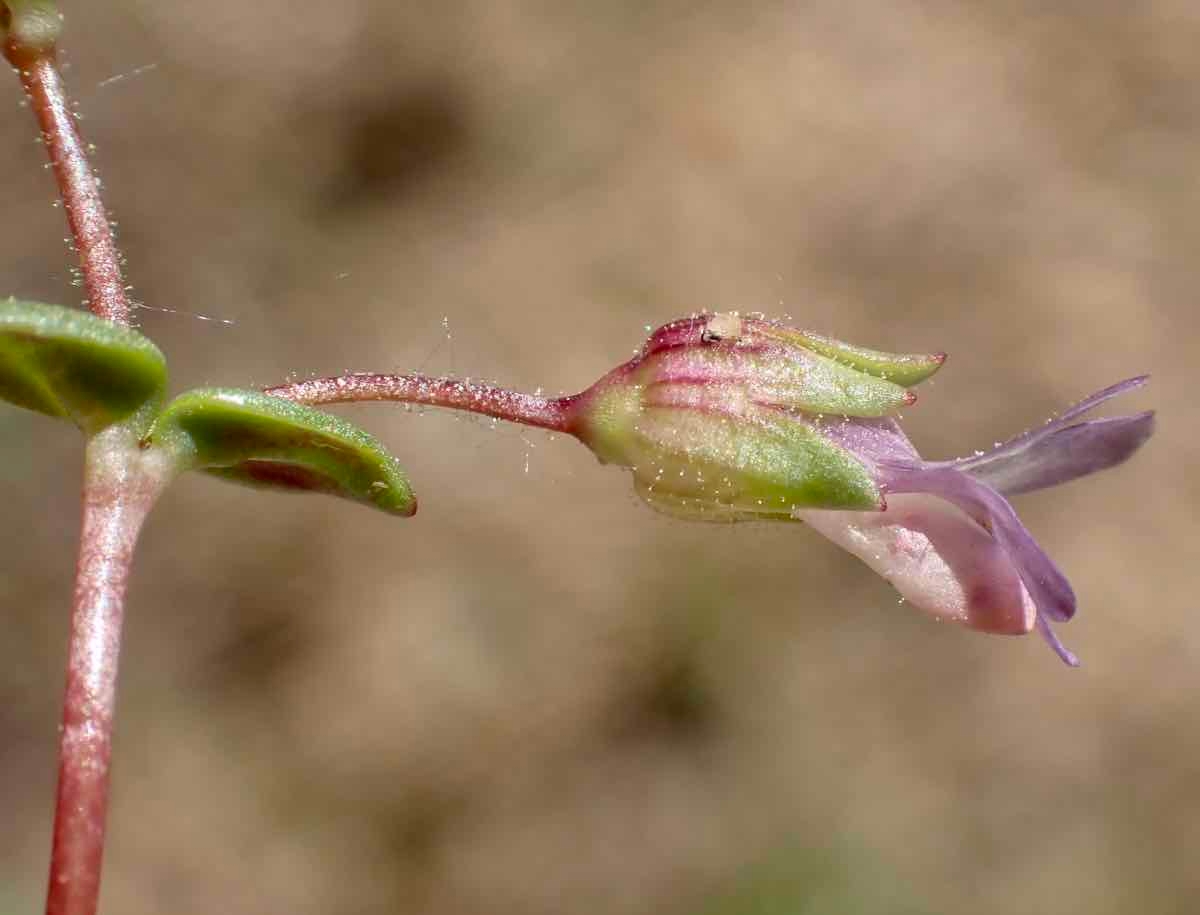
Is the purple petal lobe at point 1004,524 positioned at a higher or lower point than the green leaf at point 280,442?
lower

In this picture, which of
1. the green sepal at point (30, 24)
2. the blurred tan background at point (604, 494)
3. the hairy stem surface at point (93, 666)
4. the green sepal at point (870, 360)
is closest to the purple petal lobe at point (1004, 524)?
the green sepal at point (870, 360)

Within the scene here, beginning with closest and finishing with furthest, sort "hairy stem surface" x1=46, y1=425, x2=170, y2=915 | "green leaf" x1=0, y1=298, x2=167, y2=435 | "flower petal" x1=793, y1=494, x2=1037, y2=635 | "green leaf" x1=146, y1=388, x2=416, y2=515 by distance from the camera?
1. "hairy stem surface" x1=46, y1=425, x2=170, y2=915
2. "green leaf" x1=0, y1=298, x2=167, y2=435
3. "green leaf" x1=146, y1=388, x2=416, y2=515
4. "flower petal" x1=793, y1=494, x2=1037, y2=635

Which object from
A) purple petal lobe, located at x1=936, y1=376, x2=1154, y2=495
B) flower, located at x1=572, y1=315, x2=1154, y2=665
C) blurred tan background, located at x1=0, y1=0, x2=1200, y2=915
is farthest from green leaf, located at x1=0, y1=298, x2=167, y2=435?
blurred tan background, located at x1=0, y1=0, x2=1200, y2=915

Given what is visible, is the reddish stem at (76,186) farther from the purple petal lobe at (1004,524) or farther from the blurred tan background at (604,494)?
the blurred tan background at (604,494)

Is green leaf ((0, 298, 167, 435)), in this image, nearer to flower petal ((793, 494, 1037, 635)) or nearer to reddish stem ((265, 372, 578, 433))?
reddish stem ((265, 372, 578, 433))

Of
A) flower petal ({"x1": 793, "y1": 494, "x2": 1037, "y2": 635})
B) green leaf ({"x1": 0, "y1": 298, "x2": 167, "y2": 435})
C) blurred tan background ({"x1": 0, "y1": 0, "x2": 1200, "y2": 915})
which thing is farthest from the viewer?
blurred tan background ({"x1": 0, "y1": 0, "x2": 1200, "y2": 915})

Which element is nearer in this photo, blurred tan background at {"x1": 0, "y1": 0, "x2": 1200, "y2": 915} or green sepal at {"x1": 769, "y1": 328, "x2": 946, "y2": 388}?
green sepal at {"x1": 769, "y1": 328, "x2": 946, "y2": 388}

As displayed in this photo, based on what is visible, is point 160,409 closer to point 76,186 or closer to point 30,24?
point 76,186
